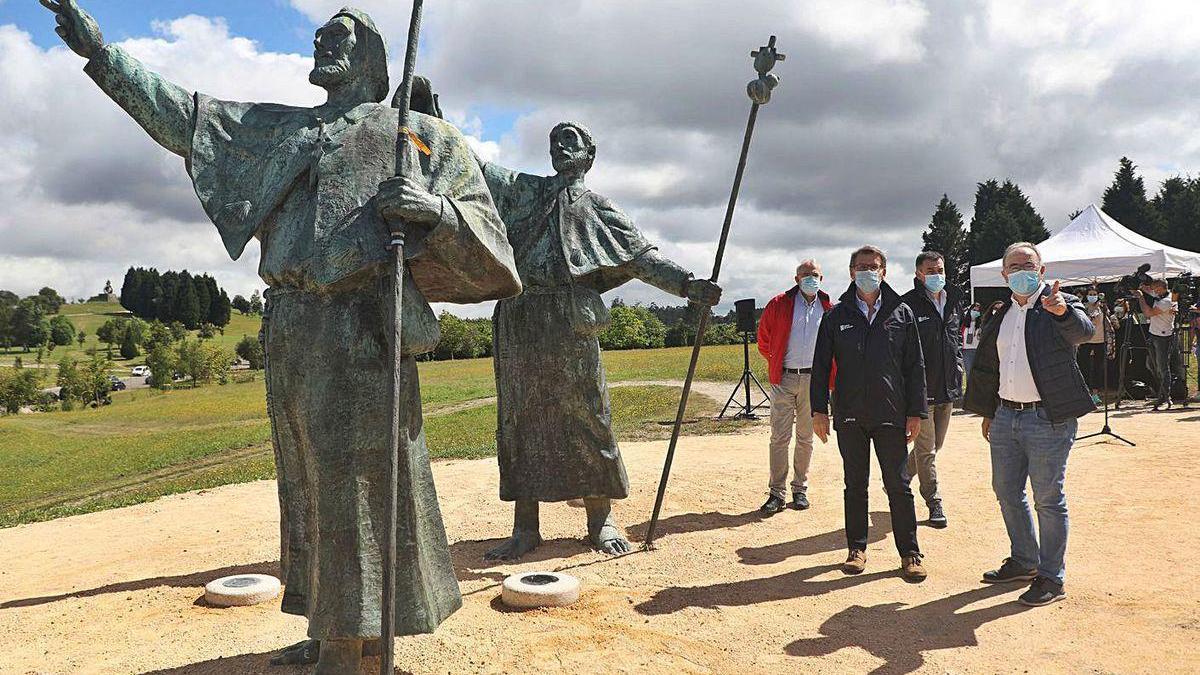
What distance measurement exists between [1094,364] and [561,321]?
44.3 feet

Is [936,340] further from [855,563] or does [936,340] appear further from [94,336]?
[94,336]

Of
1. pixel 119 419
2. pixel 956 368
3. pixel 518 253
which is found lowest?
pixel 119 419

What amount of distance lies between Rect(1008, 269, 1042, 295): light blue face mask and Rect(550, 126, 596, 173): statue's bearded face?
2.82 metres

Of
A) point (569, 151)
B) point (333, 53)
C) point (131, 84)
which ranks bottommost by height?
point (131, 84)

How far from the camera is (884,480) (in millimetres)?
5461

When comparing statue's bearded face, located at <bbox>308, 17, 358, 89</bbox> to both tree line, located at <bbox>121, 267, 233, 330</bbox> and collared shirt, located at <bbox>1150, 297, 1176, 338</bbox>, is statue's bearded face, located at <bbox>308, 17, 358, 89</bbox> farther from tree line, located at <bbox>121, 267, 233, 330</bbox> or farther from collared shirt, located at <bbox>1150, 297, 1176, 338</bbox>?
tree line, located at <bbox>121, 267, 233, 330</bbox>

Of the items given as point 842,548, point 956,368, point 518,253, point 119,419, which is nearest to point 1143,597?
point 842,548

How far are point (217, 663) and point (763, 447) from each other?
7.85m

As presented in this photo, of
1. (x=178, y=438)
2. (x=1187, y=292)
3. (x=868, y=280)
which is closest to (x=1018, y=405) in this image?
(x=868, y=280)

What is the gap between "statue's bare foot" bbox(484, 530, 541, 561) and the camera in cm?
585

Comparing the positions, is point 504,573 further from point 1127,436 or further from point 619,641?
point 1127,436

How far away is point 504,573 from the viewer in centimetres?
554

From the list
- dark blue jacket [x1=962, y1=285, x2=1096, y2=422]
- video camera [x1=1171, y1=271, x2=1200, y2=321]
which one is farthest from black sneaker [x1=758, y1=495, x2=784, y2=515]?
video camera [x1=1171, y1=271, x2=1200, y2=321]

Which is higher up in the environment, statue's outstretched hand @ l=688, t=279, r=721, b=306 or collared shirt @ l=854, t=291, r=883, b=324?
statue's outstretched hand @ l=688, t=279, r=721, b=306
